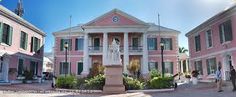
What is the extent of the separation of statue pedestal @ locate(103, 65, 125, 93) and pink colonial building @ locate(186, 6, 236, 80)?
394 inches

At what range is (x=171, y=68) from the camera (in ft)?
106

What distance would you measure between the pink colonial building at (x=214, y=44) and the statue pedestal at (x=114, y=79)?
394 inches

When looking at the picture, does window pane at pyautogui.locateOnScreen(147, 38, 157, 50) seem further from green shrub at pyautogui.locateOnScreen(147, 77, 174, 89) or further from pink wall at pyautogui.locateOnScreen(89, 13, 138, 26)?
green shrub at pyautogui.locateOnScreen(147, 77, 174, 89)

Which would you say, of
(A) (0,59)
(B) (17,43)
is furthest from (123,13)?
(A) (0,59)

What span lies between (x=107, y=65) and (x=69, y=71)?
20394 mm

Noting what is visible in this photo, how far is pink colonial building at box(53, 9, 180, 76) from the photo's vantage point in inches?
1159

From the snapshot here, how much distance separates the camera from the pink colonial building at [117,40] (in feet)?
96.6

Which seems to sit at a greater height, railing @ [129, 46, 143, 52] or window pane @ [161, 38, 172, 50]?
window pane @ [161, 38, 172, 50]

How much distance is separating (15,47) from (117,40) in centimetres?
1335

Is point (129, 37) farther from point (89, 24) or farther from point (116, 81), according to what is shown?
point (116, 81)

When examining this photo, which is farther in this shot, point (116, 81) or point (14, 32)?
point (14, 32)

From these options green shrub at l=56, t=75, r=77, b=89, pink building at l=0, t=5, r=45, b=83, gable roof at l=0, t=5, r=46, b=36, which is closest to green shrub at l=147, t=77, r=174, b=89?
green shrub at l=56, t=75, r=77, b=89

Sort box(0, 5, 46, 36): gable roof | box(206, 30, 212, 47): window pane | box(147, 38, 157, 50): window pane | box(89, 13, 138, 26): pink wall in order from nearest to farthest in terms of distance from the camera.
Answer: box(0, 5, 46, 36): gable roof
box(206, 30, 212, 47): window pane
box(89, 13, 138, 26): pink wall
box(147, 38, 157, 50): window pane

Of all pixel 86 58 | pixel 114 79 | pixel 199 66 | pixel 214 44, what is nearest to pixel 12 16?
pixel 86 58
